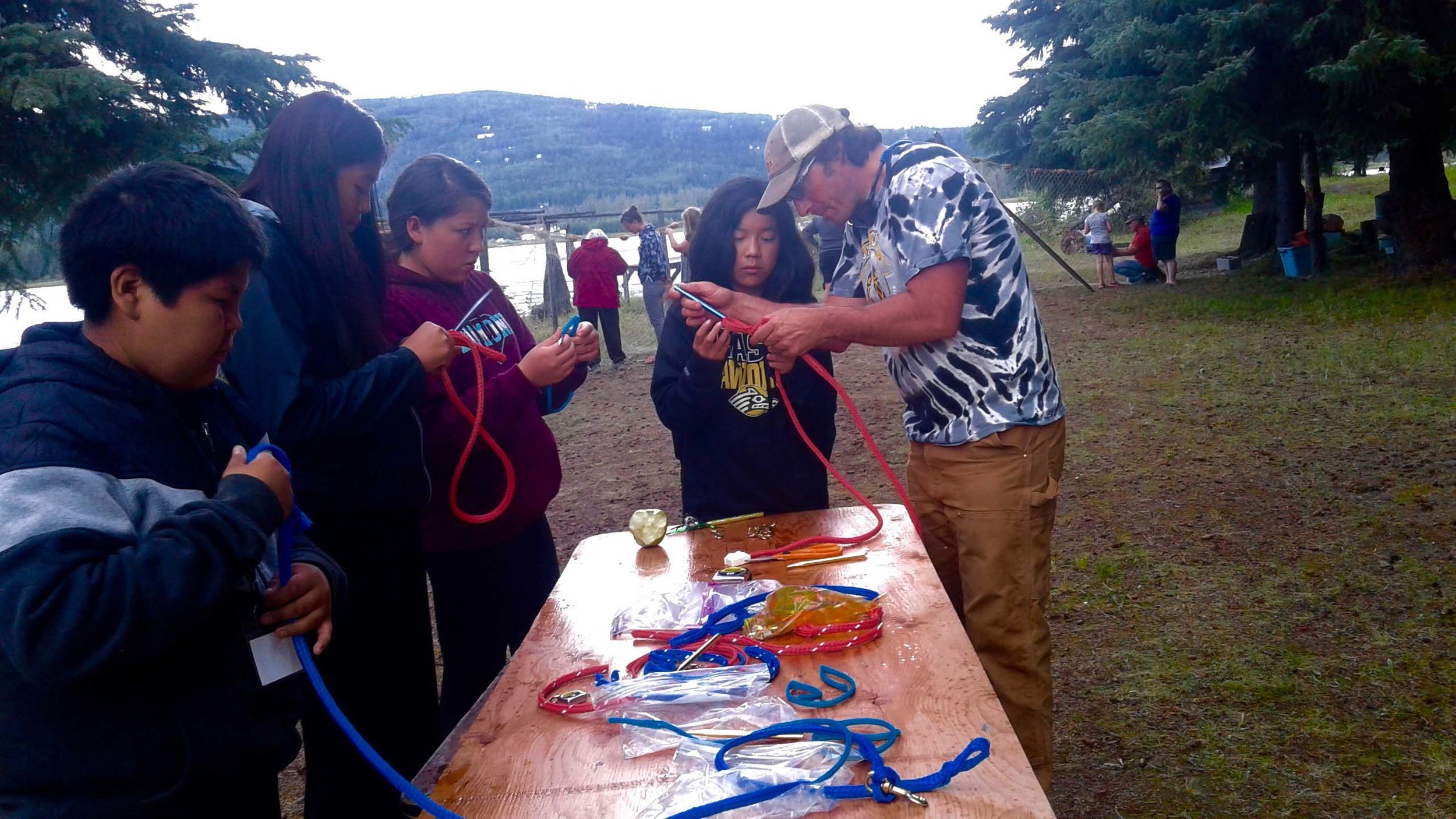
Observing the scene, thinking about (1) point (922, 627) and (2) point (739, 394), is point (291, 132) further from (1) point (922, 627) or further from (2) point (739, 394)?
(1) point (922, 627)

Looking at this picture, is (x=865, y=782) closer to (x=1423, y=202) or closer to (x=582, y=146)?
(x=1423, y=202)

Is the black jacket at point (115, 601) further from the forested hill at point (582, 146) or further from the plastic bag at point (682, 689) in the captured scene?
the forested hill at point (582, 146)

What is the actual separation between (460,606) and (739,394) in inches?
37.0

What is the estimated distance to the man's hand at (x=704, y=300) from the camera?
95.7 inches

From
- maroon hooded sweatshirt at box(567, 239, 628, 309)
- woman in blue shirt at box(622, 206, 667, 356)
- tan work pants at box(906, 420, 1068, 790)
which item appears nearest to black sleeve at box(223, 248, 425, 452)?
tan work pants at box(906, 420, 1068, 790)

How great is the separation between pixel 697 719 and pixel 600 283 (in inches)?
389

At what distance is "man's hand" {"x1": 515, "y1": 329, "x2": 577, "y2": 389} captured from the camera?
2.41 meters

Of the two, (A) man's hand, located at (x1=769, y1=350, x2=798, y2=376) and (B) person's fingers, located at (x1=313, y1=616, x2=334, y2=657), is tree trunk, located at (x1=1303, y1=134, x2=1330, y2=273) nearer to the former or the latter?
(A) man's hand, located at (x1=769, y1=350, x2=798, y2=376)

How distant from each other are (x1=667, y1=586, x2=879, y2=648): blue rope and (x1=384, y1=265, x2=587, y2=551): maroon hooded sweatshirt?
0.90m

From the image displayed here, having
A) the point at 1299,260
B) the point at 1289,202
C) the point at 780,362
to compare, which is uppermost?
the point at 1289,202

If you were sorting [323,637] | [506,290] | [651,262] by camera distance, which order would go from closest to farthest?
1. [323,637]
2. [506,290]
3. [651,262]

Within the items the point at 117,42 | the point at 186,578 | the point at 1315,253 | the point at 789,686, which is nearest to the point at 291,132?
the point at 186,578

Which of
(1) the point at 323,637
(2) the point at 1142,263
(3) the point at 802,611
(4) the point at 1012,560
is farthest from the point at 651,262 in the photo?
(1) the point at 323,637

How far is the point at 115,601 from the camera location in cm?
111
